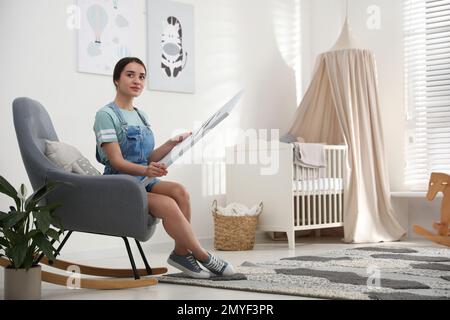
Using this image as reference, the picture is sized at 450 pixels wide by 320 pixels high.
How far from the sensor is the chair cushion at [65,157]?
98.4 inches

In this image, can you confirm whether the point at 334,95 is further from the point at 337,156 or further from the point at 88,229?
the point at 88,229

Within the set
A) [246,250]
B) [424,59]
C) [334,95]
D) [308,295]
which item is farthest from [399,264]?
[424,59]

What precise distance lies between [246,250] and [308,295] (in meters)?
1.81

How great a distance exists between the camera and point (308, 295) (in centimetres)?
218

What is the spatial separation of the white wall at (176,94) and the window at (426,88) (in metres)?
0.89

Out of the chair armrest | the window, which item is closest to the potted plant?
the chair armrest

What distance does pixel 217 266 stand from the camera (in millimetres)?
2521

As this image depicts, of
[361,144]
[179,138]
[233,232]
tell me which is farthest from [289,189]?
[179,138]

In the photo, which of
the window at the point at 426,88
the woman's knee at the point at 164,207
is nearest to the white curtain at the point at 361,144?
the window at the point at 426,88

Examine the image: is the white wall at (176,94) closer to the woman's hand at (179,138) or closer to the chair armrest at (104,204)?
the chair armrest at (104,204)

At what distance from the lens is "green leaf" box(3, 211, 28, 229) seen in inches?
80.8

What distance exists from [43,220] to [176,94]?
6.95ft

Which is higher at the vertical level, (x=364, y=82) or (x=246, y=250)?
(x=364, y=82)

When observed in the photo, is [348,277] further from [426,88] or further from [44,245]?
[426,88]
